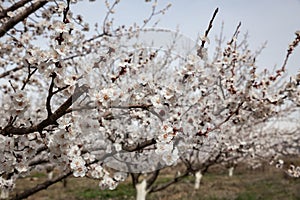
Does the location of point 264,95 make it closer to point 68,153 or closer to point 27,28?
point 68,153

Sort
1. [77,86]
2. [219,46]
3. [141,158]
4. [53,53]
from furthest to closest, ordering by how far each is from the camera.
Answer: [219,46], [141,158], [77,86], [53,53]

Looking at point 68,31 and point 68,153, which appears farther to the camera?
point 68,153

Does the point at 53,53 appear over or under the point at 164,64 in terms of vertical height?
under

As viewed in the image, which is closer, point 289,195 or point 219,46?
point 219,46

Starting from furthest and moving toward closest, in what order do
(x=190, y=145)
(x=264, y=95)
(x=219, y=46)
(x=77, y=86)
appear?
1. (x=219, y=46)
2. (x=264, y=95)
3. (x=190, y=145)
4. (x=77, y=86)

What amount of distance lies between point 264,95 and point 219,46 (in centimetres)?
460

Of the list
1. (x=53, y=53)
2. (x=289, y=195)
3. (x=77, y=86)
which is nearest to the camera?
(x=53, y=53)

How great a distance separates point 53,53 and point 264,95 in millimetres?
2221

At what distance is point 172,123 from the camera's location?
1848 mm

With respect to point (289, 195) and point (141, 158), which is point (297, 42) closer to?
point (141, 158)

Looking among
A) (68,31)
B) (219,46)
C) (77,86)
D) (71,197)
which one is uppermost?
(219,46)

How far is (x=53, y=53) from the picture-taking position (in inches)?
59.1

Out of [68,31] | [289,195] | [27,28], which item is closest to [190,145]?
[68,31]

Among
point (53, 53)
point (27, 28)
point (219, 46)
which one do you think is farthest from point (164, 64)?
point (53, 53)
